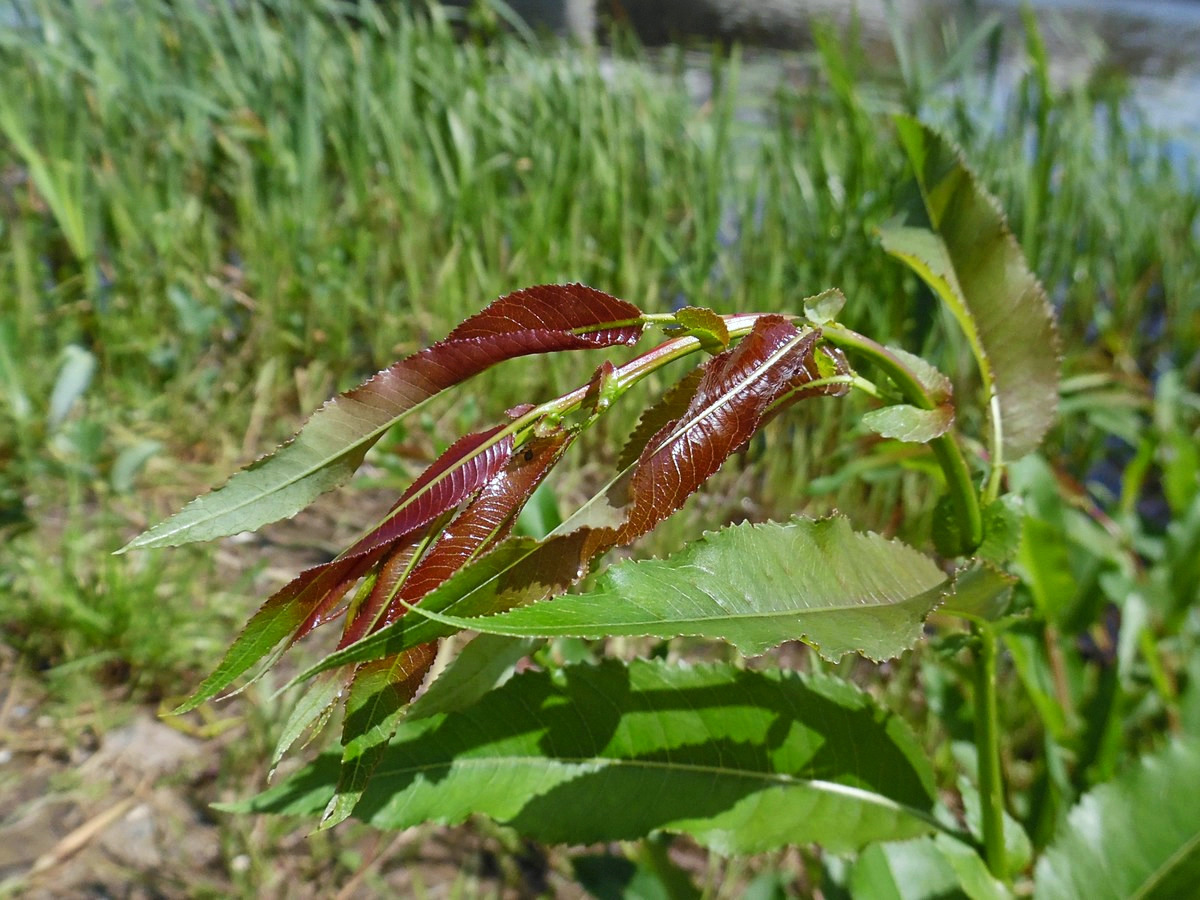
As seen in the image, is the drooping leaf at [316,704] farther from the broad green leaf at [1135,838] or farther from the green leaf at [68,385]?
the green leaf at [68,385]

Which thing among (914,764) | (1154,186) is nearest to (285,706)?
(914,764)

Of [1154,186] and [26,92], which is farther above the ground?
[26,92]

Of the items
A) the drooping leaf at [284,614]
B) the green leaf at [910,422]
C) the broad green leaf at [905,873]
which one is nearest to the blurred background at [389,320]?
the broad green leaf at [905,873]

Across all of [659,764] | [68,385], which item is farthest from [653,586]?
[68,385]

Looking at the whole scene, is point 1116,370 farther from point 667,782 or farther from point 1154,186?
point 667,782

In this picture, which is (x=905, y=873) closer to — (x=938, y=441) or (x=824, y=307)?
(x=938, y=441)

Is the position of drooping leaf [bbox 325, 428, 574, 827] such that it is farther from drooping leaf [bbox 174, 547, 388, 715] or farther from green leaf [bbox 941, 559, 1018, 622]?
green leaf [bbox 941, 559, 1018, 622]
